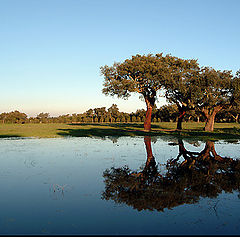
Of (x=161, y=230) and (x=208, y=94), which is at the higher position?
(x=208, y=94)

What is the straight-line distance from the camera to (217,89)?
42.9 m

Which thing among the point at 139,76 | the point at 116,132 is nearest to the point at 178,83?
the point at 139,76

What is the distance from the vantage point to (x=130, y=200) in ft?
24.6

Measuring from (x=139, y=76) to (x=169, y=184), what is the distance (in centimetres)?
4023

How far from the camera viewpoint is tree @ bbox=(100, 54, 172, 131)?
149ft

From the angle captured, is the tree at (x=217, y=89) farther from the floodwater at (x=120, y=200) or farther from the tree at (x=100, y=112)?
the tree at (x=100, y=112)

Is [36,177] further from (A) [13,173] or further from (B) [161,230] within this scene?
(B) [161,230]

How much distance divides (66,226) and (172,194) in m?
4.01

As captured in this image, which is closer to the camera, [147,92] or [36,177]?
[36,177]

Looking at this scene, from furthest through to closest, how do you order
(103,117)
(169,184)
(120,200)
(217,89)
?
(103,117) → (217,89) → (169,184) → (120,200)

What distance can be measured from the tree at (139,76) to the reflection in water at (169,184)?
33786 millimetres

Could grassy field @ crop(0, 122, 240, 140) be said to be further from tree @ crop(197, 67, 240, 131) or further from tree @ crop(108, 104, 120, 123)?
tree @ crop(108, 104, 120, 123)

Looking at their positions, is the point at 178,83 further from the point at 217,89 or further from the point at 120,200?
the point at 120,200

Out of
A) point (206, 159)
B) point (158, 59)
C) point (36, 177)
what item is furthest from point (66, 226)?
point (158, 59)
